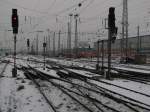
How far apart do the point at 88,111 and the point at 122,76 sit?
473 inches

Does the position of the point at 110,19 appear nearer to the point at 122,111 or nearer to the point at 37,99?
the point at 37,99

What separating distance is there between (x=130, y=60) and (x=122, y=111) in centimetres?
3285

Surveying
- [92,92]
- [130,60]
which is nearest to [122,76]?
[92,92]

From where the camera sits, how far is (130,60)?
40.6 meters

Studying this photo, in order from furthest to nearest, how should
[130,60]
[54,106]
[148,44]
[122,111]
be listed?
1. [148,44]
2. [130,60]
3. [54,106]
4. [122,111]

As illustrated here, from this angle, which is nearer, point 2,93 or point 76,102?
point 76,102

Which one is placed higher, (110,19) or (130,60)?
(110,19)

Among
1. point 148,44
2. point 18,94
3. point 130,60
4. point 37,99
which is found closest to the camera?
point 37,99

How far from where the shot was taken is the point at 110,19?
58.7 feet

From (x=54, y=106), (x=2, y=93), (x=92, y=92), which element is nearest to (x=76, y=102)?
(x=54, y=106)

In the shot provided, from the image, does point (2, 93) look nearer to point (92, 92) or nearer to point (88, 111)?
point (92, 92)

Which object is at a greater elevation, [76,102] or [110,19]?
[110,19]

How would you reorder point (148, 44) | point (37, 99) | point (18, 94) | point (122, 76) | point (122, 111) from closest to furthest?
point (122, 111)
point (37, 99)
point (18, 94)
point (122, 76)
point (148, 44)

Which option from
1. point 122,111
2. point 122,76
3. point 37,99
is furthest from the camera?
point 122,76
